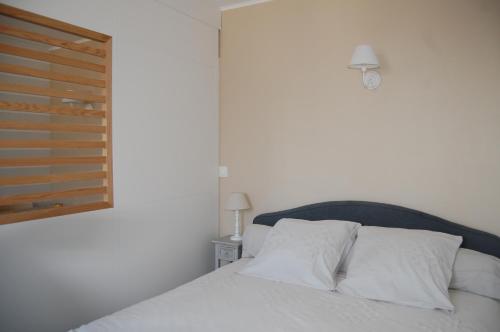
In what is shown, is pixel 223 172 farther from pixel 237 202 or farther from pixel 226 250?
pixel 226 250

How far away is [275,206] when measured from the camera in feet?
10.8

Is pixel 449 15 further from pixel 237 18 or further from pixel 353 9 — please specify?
pixel 237 18

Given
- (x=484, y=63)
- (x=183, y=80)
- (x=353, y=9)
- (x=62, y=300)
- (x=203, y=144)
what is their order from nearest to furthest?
1. (x=62, y=300)
2. (x=484, y=63)
3. (x=353, y=9)
4. (x=183, y=80)
5. (x=203, y=144)

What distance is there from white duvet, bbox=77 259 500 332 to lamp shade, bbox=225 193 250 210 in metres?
0.97

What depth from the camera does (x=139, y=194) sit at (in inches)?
110

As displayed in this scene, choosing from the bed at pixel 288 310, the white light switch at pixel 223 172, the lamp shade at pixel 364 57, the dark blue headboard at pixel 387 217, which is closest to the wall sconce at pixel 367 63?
the lamp shade at pixel 364 57

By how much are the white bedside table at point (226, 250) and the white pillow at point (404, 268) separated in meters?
1.02

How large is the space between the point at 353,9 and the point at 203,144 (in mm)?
1530

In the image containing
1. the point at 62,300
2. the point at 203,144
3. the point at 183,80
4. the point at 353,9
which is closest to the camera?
the point at 62,300

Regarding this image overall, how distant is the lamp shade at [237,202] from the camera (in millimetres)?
3250

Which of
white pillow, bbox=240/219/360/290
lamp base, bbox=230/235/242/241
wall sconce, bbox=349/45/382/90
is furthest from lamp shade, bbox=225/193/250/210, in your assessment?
wall sconce, bbox=349/45/382/90

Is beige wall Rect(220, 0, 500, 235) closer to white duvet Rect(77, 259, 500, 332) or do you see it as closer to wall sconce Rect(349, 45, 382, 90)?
wall sconce Rect(349, 45, 382, 90)

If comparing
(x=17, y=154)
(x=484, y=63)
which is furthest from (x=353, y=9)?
(x=17, y=154)

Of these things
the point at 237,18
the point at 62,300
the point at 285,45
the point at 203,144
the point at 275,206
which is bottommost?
the point at 62,300
